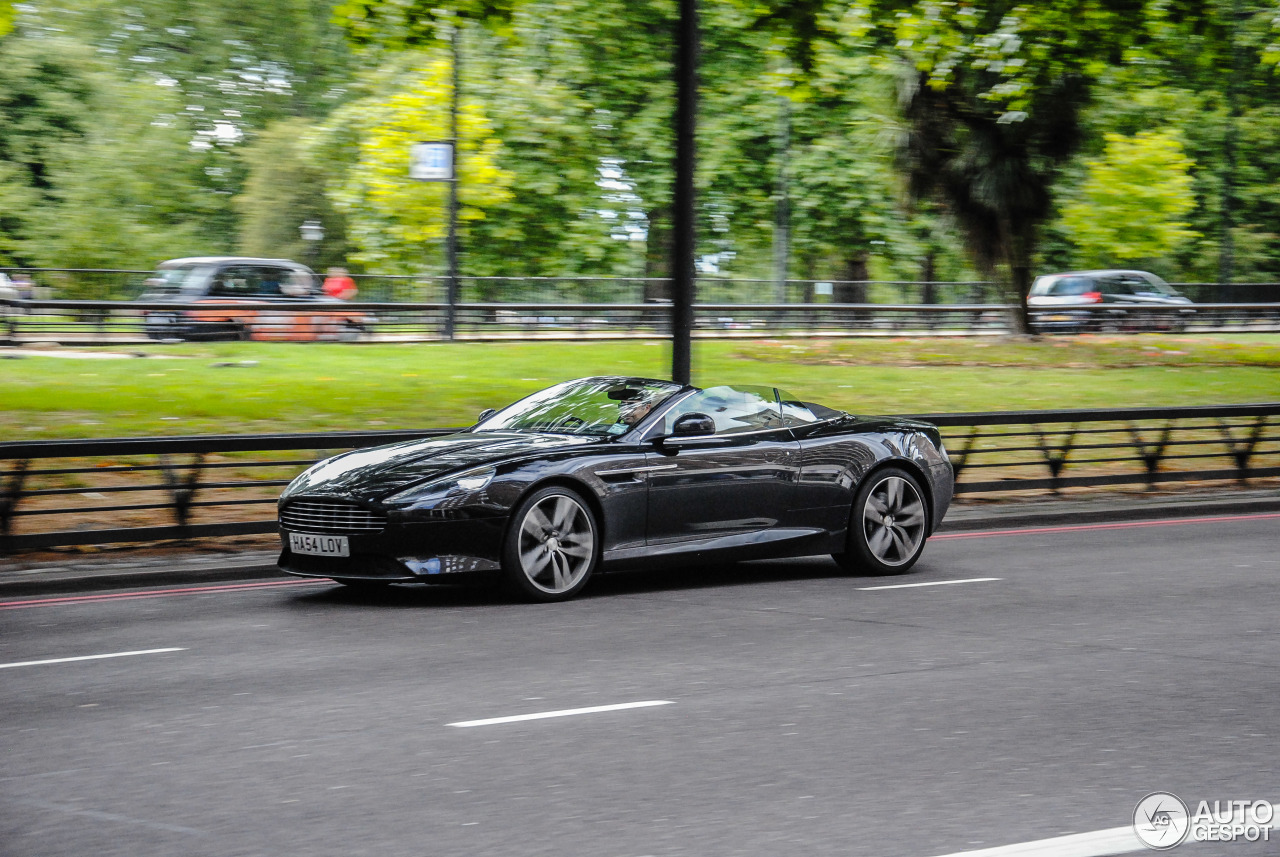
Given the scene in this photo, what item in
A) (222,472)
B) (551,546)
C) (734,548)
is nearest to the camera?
(551,546)

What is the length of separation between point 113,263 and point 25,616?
4572cm

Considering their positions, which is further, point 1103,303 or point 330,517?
point 1103,303

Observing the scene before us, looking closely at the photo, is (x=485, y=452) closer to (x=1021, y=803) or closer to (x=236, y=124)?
(x=1021, y=803)

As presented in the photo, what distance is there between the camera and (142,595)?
9.93 metres

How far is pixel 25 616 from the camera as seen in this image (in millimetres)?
9141

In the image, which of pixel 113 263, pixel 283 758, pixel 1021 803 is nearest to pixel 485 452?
pixel 283 758

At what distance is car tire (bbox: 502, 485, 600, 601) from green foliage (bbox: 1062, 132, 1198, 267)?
39.0 meters

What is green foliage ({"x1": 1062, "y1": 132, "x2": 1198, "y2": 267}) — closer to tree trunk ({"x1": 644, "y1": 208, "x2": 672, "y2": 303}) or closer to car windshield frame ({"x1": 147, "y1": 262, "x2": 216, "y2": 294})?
tree trunk ({"x1": 644, "y1": 208, "x2": 672, "y2": 303})

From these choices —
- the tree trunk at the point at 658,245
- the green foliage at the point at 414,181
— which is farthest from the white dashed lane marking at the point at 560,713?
the tree trunk at the point at 658,245

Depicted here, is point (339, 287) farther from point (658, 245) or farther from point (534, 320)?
point (658, 245)

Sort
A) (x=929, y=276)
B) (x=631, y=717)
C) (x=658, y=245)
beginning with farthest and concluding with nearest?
(x=929, y=276), (x=658, y=245), (x=631, y=717)

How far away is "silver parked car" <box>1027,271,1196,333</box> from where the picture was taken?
34.7 meters

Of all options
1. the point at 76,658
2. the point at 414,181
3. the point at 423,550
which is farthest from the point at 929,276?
the point at 76,658

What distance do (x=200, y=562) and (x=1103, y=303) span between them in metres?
31.0
